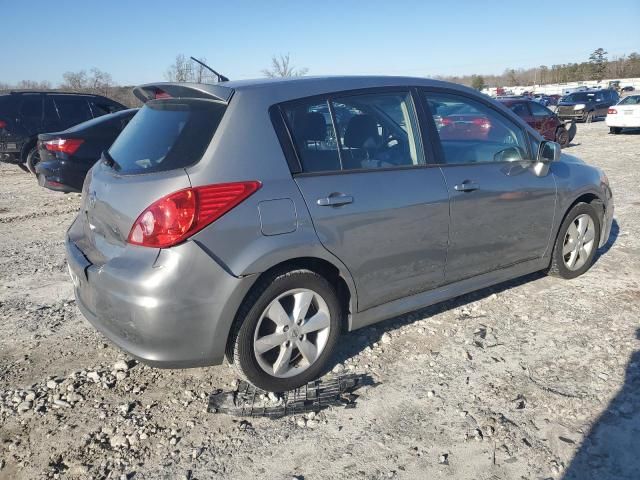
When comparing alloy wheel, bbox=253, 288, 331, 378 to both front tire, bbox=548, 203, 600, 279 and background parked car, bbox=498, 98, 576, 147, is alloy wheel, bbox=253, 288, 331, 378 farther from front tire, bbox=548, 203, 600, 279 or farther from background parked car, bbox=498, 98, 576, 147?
background parked car, bbox=498, 98, 576, 147

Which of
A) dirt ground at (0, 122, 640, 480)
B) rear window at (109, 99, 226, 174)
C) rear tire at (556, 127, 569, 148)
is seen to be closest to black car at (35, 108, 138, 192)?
dirt ground at (0, 122, 640, 480)

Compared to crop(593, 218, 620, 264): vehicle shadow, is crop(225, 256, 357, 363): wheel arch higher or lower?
higher

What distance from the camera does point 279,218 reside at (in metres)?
2.68

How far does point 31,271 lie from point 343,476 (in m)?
4.11

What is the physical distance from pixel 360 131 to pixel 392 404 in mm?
1660

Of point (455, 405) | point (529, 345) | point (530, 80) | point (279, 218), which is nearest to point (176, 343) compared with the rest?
point (279, 218)

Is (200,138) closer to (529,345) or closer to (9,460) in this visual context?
(9,460)

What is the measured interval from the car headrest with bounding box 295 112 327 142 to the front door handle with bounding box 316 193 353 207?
357 mm

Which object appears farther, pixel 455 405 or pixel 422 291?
pixel 422 291

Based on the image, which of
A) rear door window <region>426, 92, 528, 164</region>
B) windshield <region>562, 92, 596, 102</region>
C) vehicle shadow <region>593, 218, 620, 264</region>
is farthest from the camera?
windshield <region>562, 92, 596, 102</region>

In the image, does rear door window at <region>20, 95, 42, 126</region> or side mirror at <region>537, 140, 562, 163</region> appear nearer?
side mirror at <region>537, 140, 562, 163</region>

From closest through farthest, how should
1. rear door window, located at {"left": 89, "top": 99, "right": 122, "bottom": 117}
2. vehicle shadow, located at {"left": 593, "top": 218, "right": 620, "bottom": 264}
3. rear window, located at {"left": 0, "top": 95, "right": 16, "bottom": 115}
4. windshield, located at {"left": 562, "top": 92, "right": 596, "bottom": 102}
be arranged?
vehicle shadow, located at {"left": 593, "top": 218, "right": 620, "bottom": 264} < rear window, located at {"left": 0, "top": 95, "right": 16, "bottom": 115} < rear door window, located at {"left": 89, "top": 99, "right": 122, "bottom": 117} < windshield, located at {"left": 562, "top": 92, "right": 596, "bottom": 102}

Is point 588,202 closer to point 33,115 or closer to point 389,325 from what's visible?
point 389,325

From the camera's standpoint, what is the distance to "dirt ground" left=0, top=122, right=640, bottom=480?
7.97 ft
